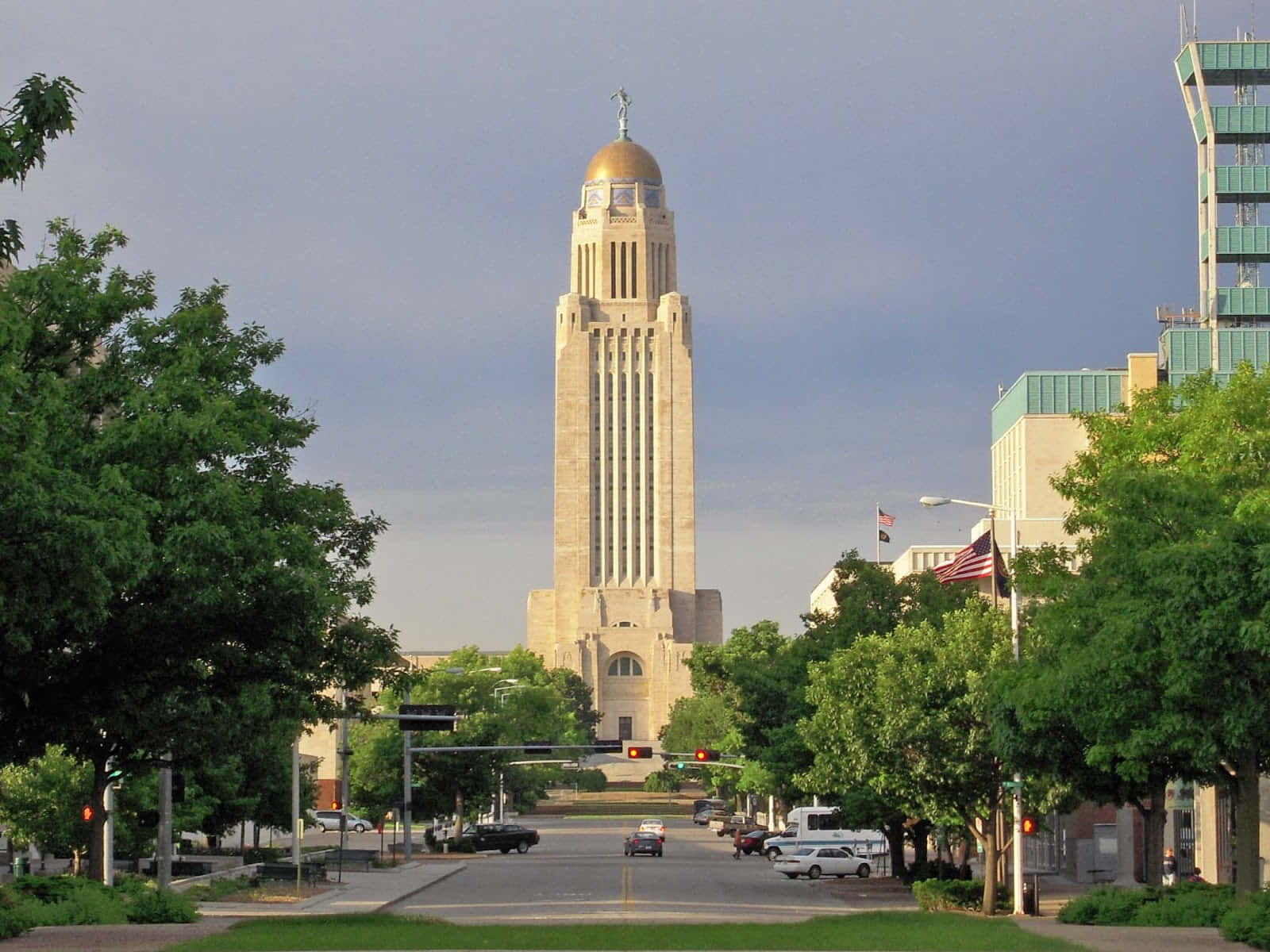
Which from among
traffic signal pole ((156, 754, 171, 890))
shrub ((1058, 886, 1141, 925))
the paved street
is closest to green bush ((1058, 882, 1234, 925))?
shrub ((1058, 886, 1141, 925))

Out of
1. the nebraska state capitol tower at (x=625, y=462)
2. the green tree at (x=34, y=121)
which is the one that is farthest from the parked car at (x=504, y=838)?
the nebraska state capitol tower at (x=625, y=462)

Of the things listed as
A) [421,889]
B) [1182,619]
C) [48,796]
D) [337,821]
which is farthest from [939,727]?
[337,821]

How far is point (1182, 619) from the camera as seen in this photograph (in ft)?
97.0

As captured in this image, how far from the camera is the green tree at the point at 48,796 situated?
2104 inches

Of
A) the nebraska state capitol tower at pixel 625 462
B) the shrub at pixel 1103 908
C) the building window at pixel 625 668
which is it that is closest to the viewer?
the shrub at pixel 1103 908

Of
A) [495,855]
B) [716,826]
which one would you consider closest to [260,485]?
[495,855]

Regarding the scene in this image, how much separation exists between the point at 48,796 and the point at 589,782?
10878 cm

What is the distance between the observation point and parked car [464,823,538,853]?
85.5 m

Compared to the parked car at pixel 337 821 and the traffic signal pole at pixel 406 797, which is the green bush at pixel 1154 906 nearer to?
the traffic signal pole at pixel 406 797

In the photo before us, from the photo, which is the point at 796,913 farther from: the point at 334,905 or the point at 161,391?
the point at 161,391

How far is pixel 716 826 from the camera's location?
381 ft

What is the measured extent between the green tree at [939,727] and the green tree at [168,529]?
1400 cm

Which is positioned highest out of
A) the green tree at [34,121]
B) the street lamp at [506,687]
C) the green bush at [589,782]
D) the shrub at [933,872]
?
the green tree at [34,121]

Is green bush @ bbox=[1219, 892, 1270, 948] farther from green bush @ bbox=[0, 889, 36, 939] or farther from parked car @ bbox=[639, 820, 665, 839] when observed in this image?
parked car @ bbox=[639, 820, 665, 839]
